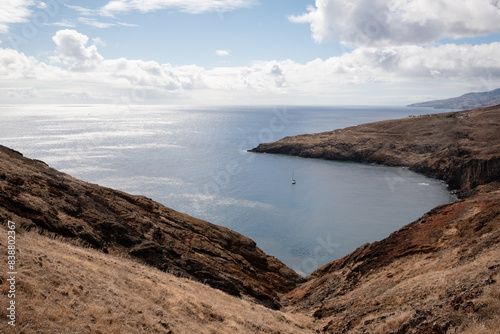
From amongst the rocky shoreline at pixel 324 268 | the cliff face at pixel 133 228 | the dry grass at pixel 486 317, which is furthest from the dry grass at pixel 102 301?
the dry grass at pixel 486 317

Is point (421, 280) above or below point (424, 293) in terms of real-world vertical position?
below

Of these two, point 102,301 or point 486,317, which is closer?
point 486,317

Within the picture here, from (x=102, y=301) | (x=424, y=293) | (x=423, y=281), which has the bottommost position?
(x=423, y=281)

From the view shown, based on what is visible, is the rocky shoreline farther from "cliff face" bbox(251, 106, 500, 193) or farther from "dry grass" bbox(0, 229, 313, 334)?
"cliff face" bbox(251, 106, 500, 193)

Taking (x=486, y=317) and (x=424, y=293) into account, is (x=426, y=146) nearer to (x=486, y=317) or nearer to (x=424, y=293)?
(x=424, y=293)

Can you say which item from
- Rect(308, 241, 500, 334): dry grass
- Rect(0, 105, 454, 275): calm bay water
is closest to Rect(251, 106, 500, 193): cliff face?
Rect(0, 105, 454, 275): calm bay water

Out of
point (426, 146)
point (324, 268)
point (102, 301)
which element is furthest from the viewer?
point (426, 146)

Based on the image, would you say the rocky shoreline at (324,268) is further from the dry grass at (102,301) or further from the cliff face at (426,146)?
the cliff face at (426,146)

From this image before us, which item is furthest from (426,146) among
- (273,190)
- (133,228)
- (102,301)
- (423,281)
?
(102,301)
